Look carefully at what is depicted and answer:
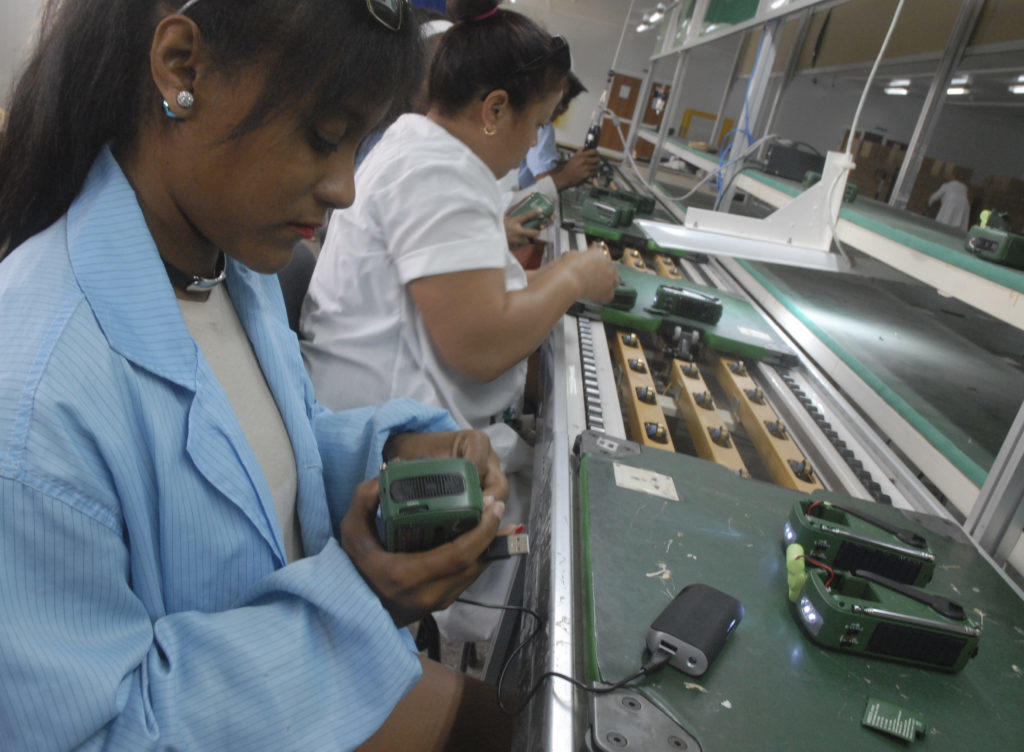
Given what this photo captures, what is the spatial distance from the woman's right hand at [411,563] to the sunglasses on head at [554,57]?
1.13 metres

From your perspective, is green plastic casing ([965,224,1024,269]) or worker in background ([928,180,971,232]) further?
worker in background ([928,180,971,232])

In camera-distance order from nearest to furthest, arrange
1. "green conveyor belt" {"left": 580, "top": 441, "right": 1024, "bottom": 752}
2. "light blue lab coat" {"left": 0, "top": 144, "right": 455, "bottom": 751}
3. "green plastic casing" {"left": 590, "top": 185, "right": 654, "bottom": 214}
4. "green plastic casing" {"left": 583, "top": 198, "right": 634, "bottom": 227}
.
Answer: "light blue lab coat" {"left": 0, "top": 144, "right": 455, "bottom": 751} < "green conveyor belt" {"left": 580, "top": 441, "right": 1024, "bottom": 752} < "green plastic casing" {"left": 583, "top": 198, "right": 634, "bottom": 227} < "green plastic casing" {"left": 590, "top": 185, "right": 654, "bottom": 214}

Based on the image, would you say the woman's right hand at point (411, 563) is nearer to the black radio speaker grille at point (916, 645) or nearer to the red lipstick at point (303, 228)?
the red lipstick at point (303, 228)

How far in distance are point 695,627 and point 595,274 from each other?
107 centimetres

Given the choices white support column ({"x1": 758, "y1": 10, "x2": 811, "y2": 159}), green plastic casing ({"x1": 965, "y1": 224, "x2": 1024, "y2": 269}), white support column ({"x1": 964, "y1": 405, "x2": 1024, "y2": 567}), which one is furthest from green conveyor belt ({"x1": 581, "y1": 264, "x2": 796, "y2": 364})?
white support column ({"x1": 758, "y1": 10, "x2": 811, "y2": 159})

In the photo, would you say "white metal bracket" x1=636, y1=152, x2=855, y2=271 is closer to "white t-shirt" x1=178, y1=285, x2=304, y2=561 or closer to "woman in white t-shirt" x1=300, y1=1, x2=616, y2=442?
"woman in white t-shirt" x1=300, y1=1, x2=616, y2=442

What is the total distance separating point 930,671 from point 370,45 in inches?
37.8

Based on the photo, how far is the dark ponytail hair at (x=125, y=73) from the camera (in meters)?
0.65

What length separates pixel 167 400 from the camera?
0.68 metres

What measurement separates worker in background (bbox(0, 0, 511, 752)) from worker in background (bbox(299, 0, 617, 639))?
58cm

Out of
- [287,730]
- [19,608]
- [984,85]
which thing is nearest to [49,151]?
[19,608]

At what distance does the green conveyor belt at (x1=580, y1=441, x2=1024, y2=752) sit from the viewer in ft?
2.23

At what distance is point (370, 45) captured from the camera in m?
0.71

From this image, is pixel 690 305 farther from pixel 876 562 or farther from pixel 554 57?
pixel 876 562
